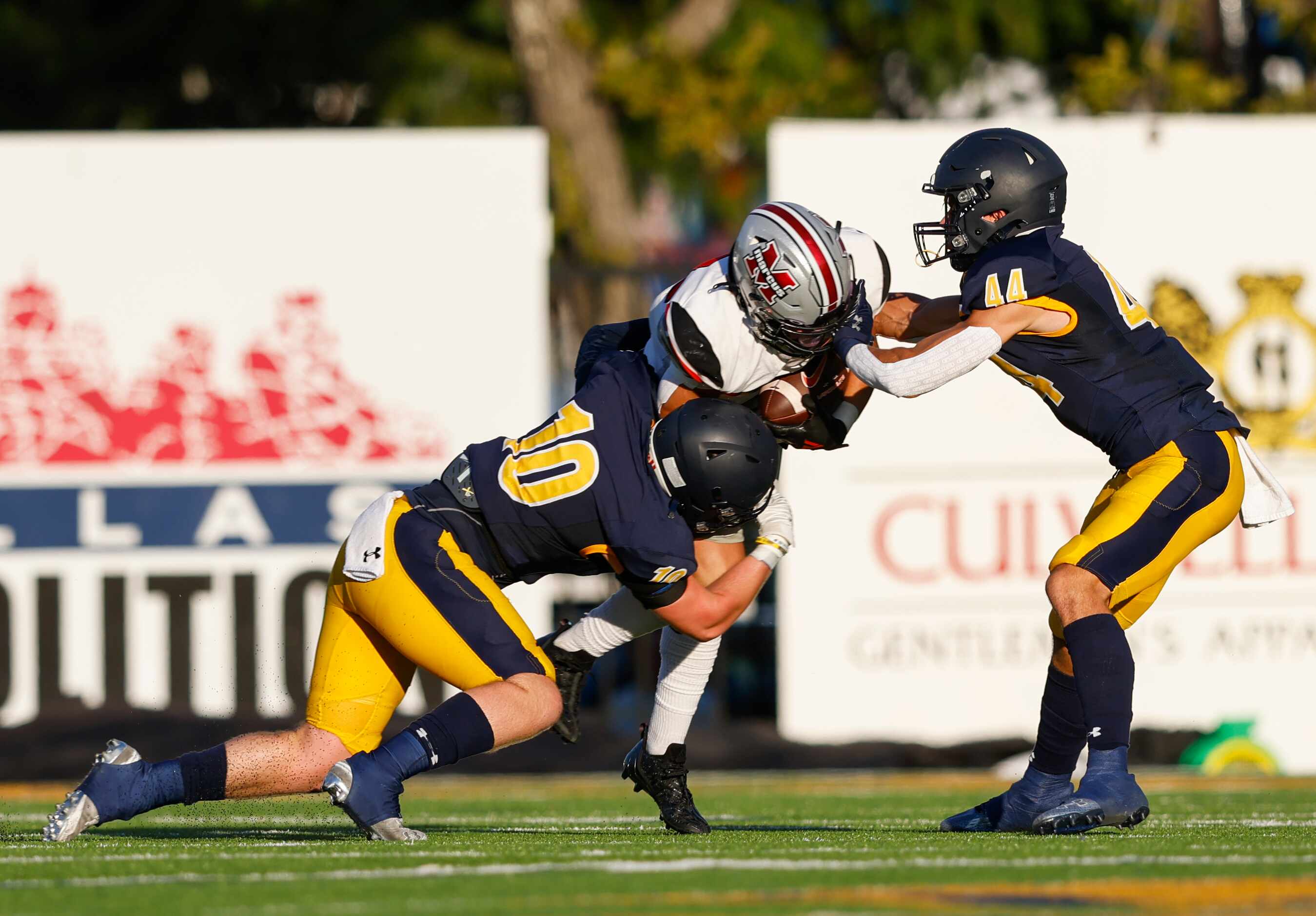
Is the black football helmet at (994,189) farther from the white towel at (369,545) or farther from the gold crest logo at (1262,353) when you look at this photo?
the gold crest logo at (1262,353)

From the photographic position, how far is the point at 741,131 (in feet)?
48.7

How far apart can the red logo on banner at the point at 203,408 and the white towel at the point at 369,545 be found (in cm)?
402

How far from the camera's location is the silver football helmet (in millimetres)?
5262

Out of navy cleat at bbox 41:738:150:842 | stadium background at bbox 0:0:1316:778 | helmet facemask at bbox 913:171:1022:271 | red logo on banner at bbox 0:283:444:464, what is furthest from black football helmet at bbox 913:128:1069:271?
red logo on banner at bbox 0:283:444:464

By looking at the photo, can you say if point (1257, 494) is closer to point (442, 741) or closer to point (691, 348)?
point (691, 348)

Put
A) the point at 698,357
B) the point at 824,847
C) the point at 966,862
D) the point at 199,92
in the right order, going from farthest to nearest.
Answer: the point at 199,92
the point at 698,357
the point at 824,847
the point at 966,862

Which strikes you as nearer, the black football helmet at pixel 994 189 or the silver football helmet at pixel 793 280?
the silver football helmet at pixel 793 280

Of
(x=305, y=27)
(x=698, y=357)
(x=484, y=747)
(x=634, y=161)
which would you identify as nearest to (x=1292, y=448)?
(x=698, y=357)

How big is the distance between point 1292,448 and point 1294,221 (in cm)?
111

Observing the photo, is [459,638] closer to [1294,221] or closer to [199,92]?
[1294,221]

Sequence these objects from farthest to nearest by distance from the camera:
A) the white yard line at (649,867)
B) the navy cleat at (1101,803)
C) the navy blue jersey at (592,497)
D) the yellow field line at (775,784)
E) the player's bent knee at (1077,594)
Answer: the yellow field line at (775,784)
the player's bent knee at (1077,594)
the navy cleat at (1101,803)
the navy blue jersey at (592,497)
the white yard line at (649,867)

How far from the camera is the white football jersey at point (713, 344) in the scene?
209 inches

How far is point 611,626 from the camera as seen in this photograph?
5.69 m

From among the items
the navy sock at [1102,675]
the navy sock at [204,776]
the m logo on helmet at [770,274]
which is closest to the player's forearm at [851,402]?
the m logo on helmet at [770,274]
